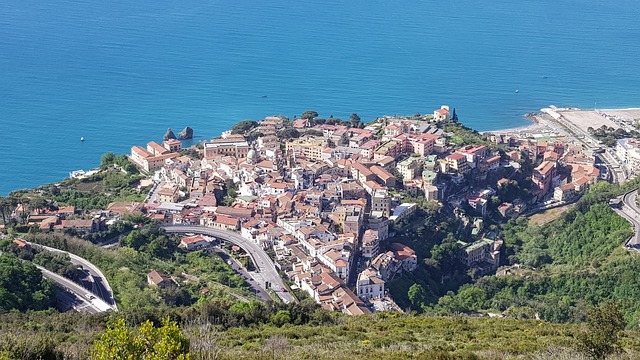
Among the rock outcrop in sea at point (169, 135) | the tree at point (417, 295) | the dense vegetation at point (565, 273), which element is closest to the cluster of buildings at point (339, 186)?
the tree at point (417, 295)

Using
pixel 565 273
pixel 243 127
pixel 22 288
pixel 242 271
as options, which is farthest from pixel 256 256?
pixel 243 127

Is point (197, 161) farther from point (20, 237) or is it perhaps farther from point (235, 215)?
point (20, 237)

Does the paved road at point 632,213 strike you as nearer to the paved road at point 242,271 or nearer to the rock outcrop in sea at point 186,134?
the paved road at point 242,271

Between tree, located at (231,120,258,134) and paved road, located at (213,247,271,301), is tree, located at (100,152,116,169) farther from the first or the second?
paved road, located at (213,247,271,301)

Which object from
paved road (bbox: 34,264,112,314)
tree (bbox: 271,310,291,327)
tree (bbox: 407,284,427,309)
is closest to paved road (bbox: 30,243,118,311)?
paved road (bbox: 34,264,112,314)

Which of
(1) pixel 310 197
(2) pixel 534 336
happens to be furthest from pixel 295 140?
(2) pixel 534 336

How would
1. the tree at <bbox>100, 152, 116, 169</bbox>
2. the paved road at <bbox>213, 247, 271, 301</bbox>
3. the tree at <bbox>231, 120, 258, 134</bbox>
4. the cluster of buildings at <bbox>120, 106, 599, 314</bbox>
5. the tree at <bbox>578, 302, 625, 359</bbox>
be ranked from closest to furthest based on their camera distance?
the tree at <bbox>578, 302, 625, 359</bbox>, the paved road at <bbox>213, 247, 271, 301</bbox>, the cluster of buildings at <bbox>120, 106, 599, 314</bbox>, the tree at <bbox>100, 152, 116, 169</bbox>, the tree at <bbox>231, 120, 258, 134</bbox>
